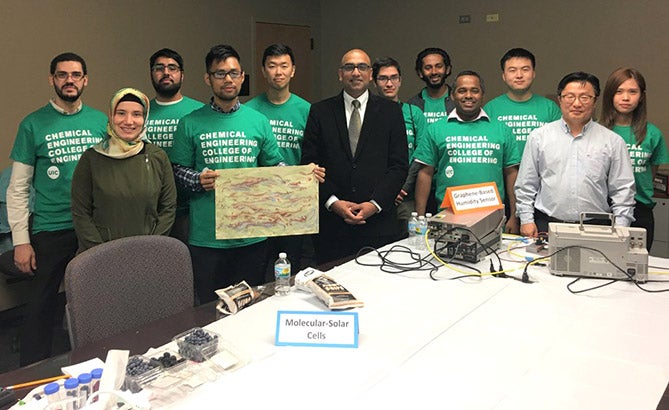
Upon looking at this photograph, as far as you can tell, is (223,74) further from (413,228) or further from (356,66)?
(413,228)

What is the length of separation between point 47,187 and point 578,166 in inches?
102

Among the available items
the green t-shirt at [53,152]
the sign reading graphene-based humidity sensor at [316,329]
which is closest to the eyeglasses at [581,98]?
the sign reading graphene-based humidity sensor at [316,329]

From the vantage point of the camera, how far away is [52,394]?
1137mm

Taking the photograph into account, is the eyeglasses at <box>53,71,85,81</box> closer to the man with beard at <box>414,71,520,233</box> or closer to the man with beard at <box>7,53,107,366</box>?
the man with beard at <box>7,53,107,366</box>

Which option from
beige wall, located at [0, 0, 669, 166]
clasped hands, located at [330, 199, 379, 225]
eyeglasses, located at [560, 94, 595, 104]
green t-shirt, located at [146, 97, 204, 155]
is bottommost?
clasped hands, located at [330, 199, 379, 225]

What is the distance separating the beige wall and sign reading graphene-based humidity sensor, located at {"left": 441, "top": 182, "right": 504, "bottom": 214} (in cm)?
342

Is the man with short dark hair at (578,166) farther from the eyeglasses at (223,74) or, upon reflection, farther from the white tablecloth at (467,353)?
the eyeglasses at (223,74)

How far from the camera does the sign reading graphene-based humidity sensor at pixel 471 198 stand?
2361 millimetres

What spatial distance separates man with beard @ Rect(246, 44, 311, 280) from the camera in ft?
9.88

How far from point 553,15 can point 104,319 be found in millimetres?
5175

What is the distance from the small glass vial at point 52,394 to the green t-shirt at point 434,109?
9.17 feet

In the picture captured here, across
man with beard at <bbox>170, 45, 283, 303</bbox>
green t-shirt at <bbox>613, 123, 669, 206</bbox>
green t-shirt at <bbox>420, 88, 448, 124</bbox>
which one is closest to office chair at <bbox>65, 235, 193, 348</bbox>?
man with beard at <bbox>170, 45, 283, 303</bbox>

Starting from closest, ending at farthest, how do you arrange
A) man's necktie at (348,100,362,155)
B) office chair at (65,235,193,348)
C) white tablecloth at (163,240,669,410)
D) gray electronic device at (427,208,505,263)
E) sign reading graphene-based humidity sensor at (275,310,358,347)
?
white tablecloth at (163,240,669,410), sign reading graphene-based humidity sensor at (275,310,358,347), office chair at (65,235,193,348), gray electronic device at (427,208,505,263), man's necktie at (348,100,362,155)

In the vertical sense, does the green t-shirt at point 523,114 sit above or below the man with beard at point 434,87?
below
